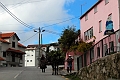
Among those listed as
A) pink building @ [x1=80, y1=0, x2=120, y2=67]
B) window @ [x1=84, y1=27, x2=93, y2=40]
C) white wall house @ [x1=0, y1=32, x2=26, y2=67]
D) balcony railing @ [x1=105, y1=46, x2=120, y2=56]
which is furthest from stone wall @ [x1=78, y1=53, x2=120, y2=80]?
white wall house @ [x1=0, y1=32, x2=26, y2=67]

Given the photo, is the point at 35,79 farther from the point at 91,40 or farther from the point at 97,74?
the point at 91,40

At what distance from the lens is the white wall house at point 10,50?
7619cm

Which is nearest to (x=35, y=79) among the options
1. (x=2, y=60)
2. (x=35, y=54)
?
(x=2, y=60)

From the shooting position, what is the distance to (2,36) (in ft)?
271

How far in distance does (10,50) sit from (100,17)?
46.5 metres

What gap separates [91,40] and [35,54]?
237ft

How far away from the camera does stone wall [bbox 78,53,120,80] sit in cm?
1318

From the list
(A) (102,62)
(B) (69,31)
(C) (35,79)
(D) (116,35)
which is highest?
(B) (69,31)

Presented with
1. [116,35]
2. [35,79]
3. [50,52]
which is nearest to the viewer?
[116,35]

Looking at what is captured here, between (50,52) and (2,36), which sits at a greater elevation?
(2,36)

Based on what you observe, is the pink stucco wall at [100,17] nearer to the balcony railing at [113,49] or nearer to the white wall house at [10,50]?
the balcony railing at [113,49]

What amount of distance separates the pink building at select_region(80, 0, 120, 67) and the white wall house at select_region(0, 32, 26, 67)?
120 feet

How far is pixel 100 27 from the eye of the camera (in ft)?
116

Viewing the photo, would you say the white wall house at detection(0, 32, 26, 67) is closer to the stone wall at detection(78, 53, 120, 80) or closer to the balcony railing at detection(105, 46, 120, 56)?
the stone wall at detection(78, 53, 120, 80)
